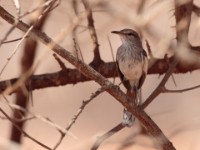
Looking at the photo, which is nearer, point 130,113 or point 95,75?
Result: point 95,75

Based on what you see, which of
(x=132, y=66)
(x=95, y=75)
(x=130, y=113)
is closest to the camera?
(x=95, y=75)

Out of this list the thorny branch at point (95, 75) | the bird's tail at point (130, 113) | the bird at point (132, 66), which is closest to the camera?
the thorny branch at point (95, 75)

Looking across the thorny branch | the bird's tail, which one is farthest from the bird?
the thorny branch

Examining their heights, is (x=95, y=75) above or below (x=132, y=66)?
above

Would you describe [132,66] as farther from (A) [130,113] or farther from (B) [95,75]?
(B) [95,75]

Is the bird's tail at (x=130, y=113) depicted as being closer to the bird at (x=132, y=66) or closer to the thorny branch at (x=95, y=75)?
the bird at (x=132, y=66)

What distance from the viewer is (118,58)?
2.99 meters

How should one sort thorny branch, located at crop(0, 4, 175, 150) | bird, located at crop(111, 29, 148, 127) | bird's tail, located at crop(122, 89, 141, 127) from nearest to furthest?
thorny branch, located at crop(0, 4, 175, 150) < bird's tail, located at crop(122, 89, 141, 127) < bird, located at crop(111, 29, 148, 127)

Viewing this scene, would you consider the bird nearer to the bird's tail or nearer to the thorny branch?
the bird's tail

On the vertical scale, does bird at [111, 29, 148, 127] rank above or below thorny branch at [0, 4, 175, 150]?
below

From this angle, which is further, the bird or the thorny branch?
the bird

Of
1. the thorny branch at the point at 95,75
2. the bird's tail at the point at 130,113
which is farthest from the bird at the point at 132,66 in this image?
the thorny branch at the point at 95,75

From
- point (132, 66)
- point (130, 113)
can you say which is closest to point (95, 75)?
point (130, 113)

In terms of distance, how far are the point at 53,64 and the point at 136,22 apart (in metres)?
2.96
